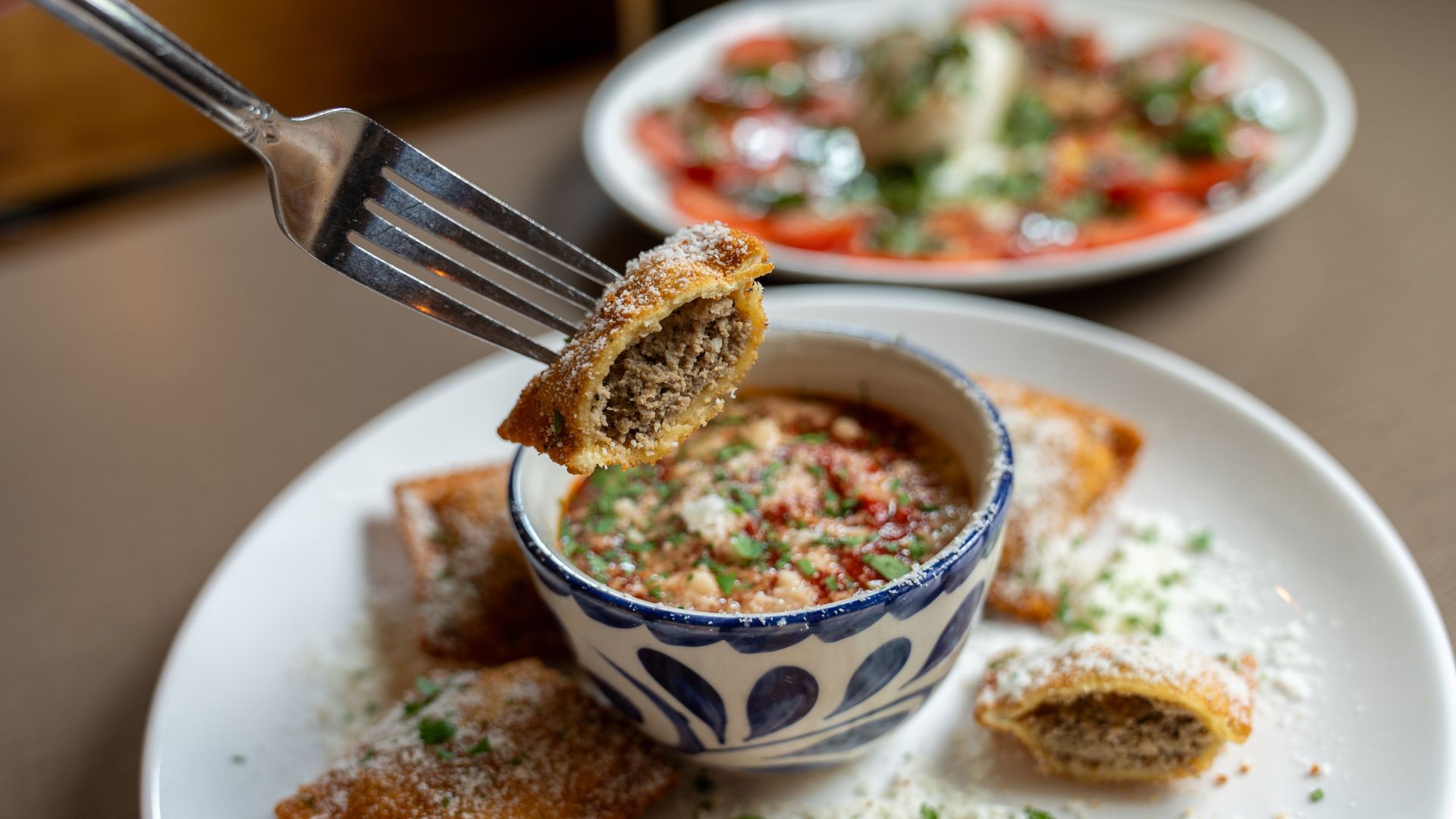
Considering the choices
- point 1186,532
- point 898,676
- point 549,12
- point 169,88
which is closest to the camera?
point 169,88

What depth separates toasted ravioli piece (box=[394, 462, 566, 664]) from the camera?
6.23 ft

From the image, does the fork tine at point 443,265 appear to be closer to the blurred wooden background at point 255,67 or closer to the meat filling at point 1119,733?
the meat filling at point 1119,733

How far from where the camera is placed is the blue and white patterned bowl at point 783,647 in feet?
4.67

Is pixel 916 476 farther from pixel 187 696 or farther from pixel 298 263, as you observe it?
pixel 298 263

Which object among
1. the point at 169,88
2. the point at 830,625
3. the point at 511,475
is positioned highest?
the point at 169,88

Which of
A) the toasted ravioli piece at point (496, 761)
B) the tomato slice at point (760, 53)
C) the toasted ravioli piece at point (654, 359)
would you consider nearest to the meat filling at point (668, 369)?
the toasted ravioli piece at point (654, 359)

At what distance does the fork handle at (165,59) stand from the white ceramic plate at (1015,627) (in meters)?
0.93

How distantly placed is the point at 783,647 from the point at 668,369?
0.38 metres

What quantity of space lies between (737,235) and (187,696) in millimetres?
1133

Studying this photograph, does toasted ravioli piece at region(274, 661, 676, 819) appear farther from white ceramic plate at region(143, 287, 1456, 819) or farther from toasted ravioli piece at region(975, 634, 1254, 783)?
toasted ravioli piece at region(975, 634, 1254, 783)

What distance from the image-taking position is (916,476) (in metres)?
1.80

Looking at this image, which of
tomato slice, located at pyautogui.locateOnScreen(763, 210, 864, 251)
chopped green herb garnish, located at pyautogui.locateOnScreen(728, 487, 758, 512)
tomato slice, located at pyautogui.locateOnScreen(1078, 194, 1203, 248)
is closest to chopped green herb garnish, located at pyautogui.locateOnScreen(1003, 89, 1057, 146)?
tomato slice, located at pyautogui.locateOnScreen(1078, 194, 1203, 248)

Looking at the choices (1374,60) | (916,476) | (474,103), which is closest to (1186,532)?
(916,476)

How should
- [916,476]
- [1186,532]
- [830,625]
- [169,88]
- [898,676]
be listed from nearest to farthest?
[169,88]
[830,625]
[898,676]
[916,476]
[1186,532]
